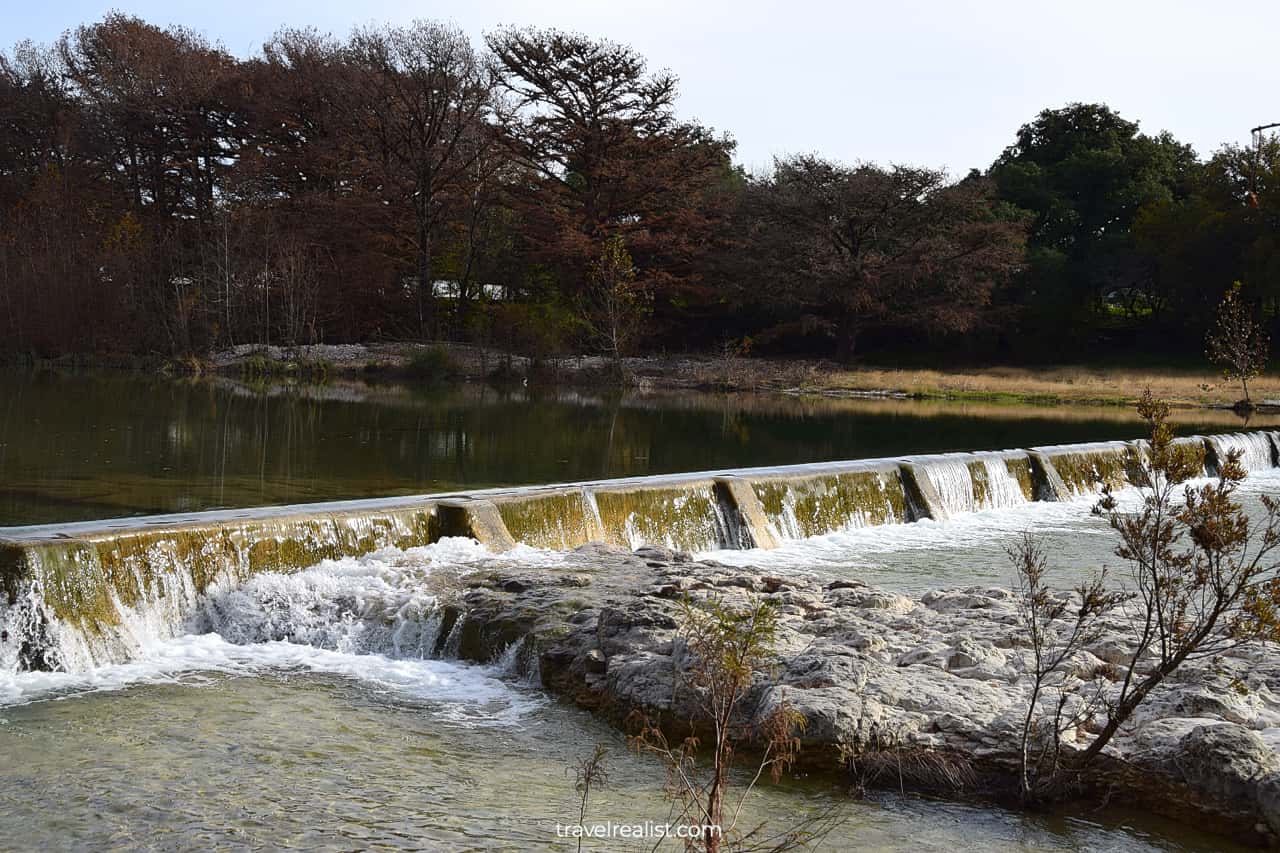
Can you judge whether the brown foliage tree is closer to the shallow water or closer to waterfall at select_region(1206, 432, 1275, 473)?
waterfall at select_region(1206, 432, 1275, 473)

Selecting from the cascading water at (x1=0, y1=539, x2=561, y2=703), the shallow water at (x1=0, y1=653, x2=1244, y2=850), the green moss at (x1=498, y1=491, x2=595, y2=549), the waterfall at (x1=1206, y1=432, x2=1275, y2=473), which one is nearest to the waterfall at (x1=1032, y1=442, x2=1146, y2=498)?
the waterfall at (x1=1206, y1=432, x2=1275, y2=473)

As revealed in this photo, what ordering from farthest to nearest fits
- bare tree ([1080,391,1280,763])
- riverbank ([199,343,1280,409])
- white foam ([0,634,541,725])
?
riverbank ([199,343,1280,409])
white foam ([0,634,541,725])
bare tree ([1080,391,1280,763])

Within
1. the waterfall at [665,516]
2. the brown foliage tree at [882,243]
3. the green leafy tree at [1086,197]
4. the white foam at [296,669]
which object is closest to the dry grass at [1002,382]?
the brown foliage tree at [882,243]

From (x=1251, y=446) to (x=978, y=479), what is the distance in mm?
9488

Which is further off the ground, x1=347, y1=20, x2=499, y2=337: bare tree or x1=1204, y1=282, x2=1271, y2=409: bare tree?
x1=347, y1=20, x2=499, y2=337: bare tree

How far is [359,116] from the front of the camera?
42.3 meters

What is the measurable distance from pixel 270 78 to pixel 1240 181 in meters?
35.5

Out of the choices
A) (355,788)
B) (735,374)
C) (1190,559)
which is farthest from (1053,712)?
(735,374)

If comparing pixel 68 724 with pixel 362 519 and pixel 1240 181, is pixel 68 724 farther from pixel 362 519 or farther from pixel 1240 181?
pixel 1240 181

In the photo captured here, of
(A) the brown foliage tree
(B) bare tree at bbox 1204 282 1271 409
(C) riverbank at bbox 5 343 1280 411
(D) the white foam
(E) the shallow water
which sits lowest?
(D) the white foam

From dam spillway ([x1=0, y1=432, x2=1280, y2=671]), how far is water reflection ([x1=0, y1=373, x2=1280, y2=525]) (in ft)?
10.5

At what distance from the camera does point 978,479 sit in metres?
16.3

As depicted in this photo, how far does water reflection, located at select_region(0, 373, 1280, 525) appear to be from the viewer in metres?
14.1

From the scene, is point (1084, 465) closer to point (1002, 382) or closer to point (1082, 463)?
point (1082, 463)
